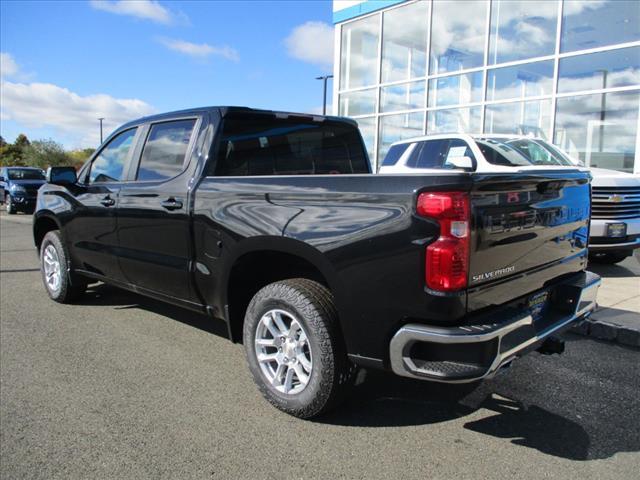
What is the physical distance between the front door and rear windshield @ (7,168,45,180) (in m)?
16.8

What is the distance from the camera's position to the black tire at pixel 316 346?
9.59 ft

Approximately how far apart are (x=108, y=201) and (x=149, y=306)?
1.50m

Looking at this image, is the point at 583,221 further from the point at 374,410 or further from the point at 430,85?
the point at 430,85

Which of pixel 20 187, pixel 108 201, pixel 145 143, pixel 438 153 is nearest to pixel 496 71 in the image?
pixel 438 153

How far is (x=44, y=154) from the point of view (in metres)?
66.4

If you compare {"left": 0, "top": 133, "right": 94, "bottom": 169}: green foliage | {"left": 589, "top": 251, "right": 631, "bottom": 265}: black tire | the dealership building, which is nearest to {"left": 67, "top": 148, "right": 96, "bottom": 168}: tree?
{"left": 0, "top": 133, "right": 94, "bottom": 169}: green foliage

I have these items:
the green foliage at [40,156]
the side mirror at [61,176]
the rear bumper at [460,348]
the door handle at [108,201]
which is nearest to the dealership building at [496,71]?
the rear bumper at [460,348]

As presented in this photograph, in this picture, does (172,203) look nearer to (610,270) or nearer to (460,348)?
(460,348)

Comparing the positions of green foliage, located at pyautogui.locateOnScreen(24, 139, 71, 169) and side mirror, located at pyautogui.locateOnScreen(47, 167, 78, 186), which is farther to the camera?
green foliage, located at pyautogui.locateOnScreen(24, 139, 71, 169)

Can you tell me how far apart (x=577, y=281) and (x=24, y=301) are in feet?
18.6

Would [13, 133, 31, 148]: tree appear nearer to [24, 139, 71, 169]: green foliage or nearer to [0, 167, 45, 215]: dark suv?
[24, 139, 71, 169]: green foliage

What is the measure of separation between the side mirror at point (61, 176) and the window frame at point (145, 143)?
3.18 ft

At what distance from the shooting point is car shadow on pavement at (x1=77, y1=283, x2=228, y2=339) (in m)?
5.05

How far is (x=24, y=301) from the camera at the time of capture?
600 centimetres
